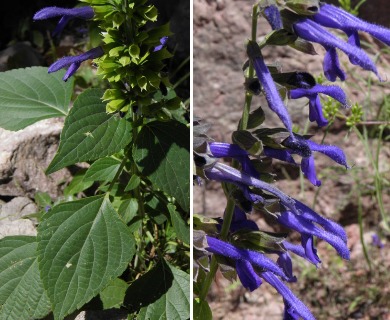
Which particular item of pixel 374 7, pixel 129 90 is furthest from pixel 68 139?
pixel 374 7

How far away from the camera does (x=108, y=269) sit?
1121 millimetres

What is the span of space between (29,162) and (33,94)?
294 millimetres

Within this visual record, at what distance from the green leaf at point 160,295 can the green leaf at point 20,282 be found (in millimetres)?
172

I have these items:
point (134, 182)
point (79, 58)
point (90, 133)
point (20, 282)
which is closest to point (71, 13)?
point (79, 58)

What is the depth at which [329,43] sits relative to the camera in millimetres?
896

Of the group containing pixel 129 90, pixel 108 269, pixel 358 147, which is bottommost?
pixel 358 147

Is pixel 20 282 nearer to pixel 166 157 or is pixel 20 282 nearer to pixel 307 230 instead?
pixel 166 157

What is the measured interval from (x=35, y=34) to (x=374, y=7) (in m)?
1.14

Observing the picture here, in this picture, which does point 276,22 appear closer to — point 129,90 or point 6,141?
point 129,90

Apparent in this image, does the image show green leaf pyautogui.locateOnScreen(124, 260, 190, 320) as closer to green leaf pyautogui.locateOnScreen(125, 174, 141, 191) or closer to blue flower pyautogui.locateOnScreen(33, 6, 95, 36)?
green leaf pyautogui.locateOnScreen(125, 174, 141, 191)

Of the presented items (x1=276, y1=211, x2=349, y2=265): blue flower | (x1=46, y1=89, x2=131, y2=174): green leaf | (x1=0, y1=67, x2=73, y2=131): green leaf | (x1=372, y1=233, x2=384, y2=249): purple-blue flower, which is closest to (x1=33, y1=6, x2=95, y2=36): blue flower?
(x1=46, y1=89, x2=131, y2=174): green leaf

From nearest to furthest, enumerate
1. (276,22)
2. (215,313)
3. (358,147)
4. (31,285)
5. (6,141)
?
(276,22)
(31,285)
(6,141)
(215,313)
(358,147)

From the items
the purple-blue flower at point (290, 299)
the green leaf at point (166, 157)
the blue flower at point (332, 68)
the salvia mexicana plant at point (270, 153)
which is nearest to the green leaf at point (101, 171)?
the green leaf at point (166, 157)

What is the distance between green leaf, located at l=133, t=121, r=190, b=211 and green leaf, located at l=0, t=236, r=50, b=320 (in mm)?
338
